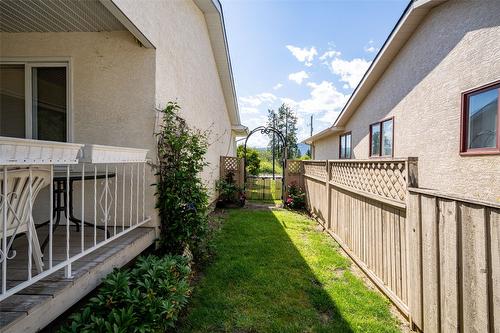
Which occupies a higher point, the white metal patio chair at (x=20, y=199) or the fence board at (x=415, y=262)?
the white metal patio chair at (x=20, y=199)

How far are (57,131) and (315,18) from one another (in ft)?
32.4

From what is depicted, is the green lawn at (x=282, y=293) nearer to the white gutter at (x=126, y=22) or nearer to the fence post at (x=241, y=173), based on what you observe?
the white gutter at (x=126, y=22)

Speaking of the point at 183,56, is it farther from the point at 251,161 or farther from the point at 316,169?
the point at 251,161

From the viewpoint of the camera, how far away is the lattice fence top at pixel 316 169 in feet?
22.9

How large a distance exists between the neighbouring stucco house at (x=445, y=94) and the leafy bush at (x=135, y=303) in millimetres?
3475

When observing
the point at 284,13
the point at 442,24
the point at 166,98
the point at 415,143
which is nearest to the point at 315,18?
the point at 284,13

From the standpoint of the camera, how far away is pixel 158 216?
390cm

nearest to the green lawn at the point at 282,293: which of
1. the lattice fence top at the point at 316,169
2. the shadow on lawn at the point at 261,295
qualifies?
the shadow on lawn at the point at 261,295

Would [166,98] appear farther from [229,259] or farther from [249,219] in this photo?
[249,219]

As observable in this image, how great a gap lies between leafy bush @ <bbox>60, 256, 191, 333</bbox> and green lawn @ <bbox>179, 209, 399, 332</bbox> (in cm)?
46

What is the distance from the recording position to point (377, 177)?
12.3 ft

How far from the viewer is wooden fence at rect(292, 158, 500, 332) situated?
180cm

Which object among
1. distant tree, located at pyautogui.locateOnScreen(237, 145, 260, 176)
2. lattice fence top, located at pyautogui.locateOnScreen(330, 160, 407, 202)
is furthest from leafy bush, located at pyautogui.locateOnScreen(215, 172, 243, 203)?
distant tree, located at pyautogui.locateOnScreen(237, 145, 260, 176)

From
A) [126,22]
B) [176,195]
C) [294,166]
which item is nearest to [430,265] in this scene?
[176,195]
